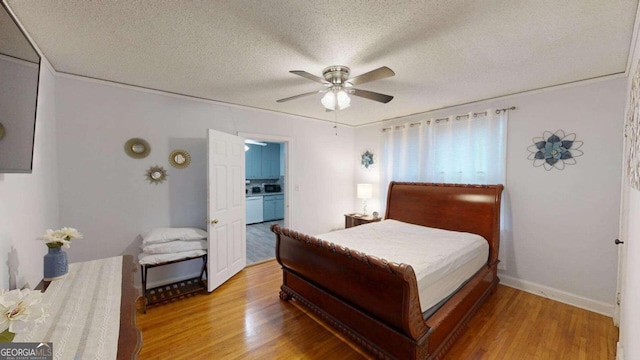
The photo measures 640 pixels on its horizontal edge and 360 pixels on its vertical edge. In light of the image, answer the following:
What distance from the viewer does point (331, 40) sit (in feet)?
5.93

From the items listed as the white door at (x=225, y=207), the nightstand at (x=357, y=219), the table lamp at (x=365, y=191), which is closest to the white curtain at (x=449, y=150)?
the table lamp at (x=365, y=191)

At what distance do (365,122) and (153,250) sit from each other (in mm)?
3903

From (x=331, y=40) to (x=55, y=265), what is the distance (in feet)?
7.70

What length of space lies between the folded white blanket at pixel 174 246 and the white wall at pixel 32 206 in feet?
2.60

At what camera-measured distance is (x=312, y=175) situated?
14.9 feet

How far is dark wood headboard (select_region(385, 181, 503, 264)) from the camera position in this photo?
3023 mm

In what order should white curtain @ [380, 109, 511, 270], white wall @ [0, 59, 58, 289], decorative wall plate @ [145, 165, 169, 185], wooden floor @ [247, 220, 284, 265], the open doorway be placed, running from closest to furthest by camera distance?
white wall @ [0, 59, 58, 289]
decorative wall plate @ [145, 165, 169, 185]
white curtain @ [380, 109, 511, 270]
wooden floor @ [247, 220, 284, 265]
the open doorway

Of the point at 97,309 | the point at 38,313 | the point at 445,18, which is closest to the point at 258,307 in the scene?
the point at 97,309

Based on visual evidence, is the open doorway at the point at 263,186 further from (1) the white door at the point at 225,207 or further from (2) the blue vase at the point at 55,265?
(2) the blue vase at the point at 55,265

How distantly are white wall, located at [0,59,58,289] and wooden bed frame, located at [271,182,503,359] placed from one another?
6.08 feet

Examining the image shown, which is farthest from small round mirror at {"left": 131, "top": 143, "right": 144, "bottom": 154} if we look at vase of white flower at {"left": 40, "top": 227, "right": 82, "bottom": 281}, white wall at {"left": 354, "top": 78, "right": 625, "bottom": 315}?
white wall at {"left": 354, "top": 78, "right": 625, "bottom": 315}

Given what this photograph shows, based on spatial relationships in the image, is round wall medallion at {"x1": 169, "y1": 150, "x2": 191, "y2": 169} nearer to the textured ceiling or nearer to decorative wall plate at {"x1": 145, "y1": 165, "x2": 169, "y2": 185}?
decorative wall plate at {"x1": 145, "y1": 165, "x2": 169, "y2": 185}

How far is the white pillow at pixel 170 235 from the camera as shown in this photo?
2.70 metres

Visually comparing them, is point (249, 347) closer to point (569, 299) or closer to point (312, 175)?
point (312, 175)
